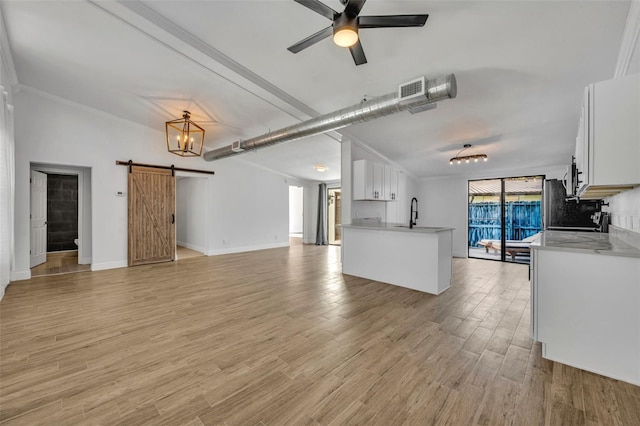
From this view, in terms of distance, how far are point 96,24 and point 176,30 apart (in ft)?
3.24

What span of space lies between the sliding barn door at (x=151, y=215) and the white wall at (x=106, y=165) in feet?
0.61

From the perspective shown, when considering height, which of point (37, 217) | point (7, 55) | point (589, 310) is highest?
point (7, 55)

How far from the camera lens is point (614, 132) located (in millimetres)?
1870

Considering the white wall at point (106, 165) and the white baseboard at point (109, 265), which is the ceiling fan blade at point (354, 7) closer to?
the white wall at point (106, 165)

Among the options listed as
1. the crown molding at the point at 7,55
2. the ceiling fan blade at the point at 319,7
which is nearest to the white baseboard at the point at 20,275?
the crown molding at the point at 7,55

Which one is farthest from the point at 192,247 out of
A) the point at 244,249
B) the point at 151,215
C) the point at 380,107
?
the point at 380,107

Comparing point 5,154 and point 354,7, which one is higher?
point 354,7

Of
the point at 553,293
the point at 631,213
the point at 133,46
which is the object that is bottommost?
the point at 553,293

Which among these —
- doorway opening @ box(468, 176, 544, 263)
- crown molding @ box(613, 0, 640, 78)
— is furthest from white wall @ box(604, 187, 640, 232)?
doorway opening @ box(468, 176, 544, 263)

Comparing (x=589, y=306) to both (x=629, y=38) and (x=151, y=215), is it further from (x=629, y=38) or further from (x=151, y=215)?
(x=151, y=215)

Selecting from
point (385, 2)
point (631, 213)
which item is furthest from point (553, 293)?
point (385, 2)

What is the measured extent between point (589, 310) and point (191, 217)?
8892 millimetres

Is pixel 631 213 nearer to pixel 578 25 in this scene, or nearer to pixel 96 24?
pixel 578 25

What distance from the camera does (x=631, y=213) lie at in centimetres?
245
